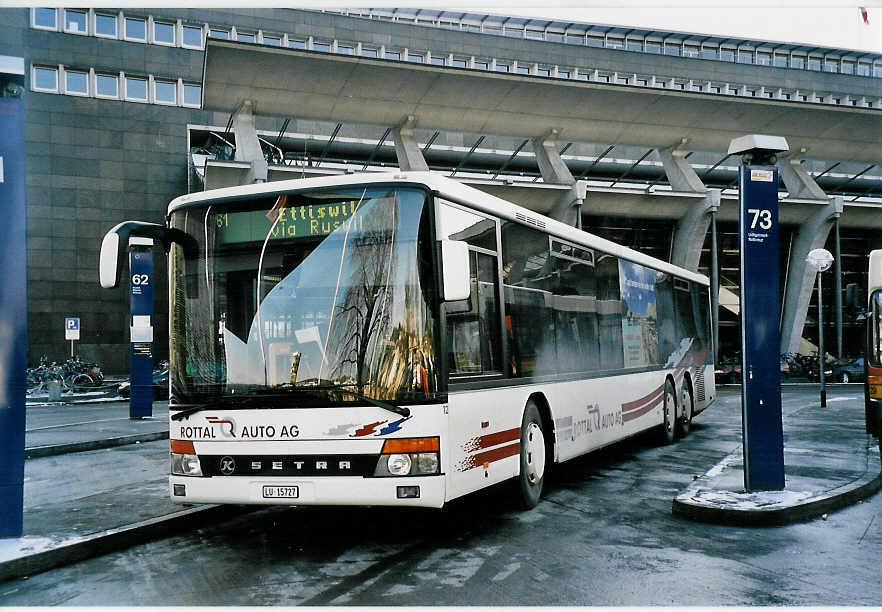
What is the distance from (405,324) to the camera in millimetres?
6637

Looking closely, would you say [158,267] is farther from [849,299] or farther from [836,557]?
[836,557]

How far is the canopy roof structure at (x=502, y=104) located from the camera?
3002 cm

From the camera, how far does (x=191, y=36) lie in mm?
47656

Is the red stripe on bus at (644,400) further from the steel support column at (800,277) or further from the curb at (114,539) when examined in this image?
the steel support column at (800,277)

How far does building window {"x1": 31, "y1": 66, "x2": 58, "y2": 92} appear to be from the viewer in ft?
146

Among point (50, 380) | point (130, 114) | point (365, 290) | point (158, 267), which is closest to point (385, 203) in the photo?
point (365, 290)

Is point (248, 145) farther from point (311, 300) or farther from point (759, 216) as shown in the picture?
point (311, 300)

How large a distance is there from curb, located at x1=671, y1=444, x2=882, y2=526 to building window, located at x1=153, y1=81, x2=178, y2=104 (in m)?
43.5

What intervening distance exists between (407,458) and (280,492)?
1.02 meters

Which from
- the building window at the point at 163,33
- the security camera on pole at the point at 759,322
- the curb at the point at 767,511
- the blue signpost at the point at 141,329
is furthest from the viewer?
the building window at the point at 163,33

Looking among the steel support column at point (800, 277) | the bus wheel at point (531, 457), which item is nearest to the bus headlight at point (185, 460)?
the bus wheel at point (531, 457)

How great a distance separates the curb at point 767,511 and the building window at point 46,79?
4426 centimetres

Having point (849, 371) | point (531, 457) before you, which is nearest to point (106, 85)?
point (849, 371)

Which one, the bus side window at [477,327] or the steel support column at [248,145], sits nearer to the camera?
the bus side window at [477,327]
